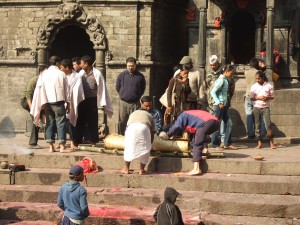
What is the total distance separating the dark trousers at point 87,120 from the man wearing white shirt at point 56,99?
2.27 feet

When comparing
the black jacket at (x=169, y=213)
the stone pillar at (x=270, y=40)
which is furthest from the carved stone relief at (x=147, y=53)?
the black jacket at (x=169, y=213)

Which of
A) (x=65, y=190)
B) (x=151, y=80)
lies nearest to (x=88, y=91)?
(x=65, y=190)

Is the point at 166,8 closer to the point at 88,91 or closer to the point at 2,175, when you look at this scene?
the point at 88,91

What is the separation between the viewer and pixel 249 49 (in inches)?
1008

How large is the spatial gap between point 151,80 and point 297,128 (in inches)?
257

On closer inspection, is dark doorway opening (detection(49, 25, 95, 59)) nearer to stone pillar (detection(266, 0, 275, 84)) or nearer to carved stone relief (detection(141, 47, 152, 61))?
carved stone relief (detection(141, 47, 152, 61))

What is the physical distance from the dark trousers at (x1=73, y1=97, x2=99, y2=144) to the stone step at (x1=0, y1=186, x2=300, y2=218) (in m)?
2.31

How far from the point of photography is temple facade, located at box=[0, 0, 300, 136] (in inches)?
967

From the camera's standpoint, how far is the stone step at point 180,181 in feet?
42.0

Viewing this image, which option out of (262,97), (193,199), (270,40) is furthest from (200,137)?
(270,40)

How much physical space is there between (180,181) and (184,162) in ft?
2.33

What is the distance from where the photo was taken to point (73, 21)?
25.3m

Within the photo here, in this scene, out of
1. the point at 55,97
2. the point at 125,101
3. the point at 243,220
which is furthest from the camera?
A: the point at 125,101

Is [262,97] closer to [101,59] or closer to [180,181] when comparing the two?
[180,181]
